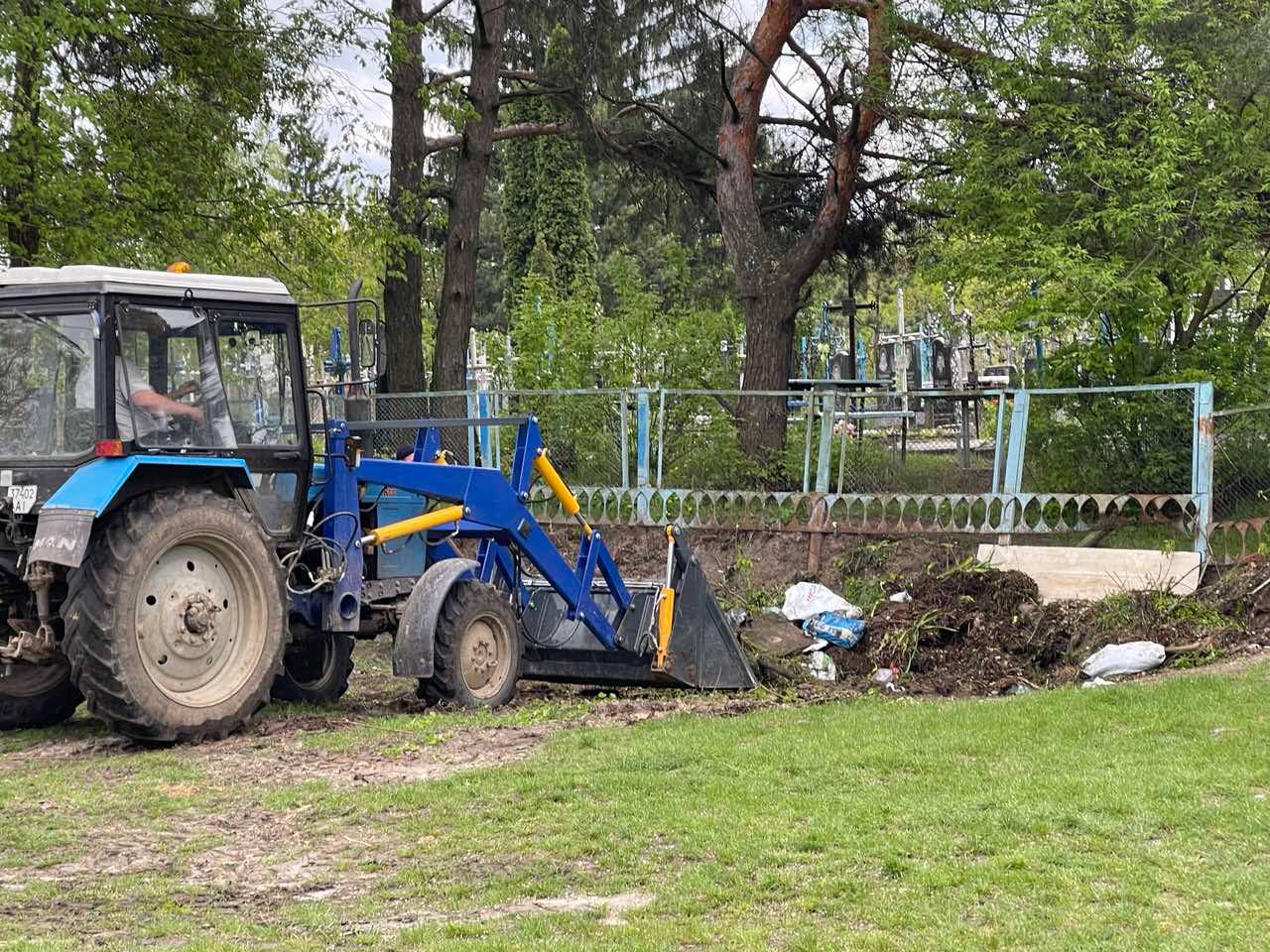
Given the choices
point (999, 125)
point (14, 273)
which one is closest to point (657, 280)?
point (999, 125)

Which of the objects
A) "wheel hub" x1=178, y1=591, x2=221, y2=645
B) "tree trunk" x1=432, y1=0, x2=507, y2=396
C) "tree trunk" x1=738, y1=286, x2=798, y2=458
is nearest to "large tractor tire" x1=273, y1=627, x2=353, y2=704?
"wheel hub" x1=178, y1=591, x2=221, y2=645

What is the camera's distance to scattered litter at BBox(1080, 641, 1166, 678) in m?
11.3

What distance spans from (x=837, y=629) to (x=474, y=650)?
3.73m

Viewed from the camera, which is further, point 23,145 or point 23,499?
point 23,145

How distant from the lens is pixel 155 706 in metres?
8.70

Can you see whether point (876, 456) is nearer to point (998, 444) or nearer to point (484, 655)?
point (998, 444)

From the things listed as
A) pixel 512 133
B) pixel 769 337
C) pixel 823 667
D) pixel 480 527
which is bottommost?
pixel 823 667

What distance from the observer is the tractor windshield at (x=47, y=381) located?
8.94m

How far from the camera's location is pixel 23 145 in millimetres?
15039

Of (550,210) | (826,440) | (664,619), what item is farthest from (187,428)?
(550,210)

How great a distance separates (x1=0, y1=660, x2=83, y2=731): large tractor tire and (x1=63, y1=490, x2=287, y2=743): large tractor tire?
4.04ft

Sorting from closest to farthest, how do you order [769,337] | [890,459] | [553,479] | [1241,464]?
[553,479] → [1241,464] → [890,459] → [769,337]

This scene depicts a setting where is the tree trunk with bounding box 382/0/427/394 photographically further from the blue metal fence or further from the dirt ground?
the dirt ground

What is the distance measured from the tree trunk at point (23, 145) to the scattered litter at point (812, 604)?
8.31 m
